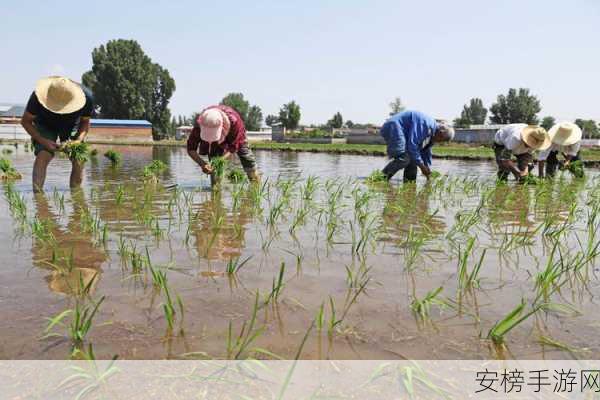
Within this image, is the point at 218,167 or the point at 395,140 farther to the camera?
the point at 395,140

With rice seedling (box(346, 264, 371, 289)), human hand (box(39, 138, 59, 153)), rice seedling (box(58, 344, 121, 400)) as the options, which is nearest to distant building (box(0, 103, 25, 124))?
human hand (box(39, 138, 59, 153))

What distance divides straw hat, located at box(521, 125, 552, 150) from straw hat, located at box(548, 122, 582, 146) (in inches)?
51.7

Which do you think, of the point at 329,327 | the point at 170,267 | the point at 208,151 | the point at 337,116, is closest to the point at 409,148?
the point at 208,151

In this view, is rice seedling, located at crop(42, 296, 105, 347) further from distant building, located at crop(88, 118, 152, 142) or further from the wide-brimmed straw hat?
distant building, located at crop(88, 118, 152, 142)

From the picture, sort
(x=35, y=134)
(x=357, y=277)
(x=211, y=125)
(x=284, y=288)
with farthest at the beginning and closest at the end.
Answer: (x=211, y=125)
(x=35, y=134)
(x=357, y=277)
(x=284, y=288)

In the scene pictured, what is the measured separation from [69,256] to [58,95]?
344 cm

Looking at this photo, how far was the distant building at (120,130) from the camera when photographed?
4247 cm

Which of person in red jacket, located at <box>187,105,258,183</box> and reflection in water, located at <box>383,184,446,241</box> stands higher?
person in red jacket, located at <box>187,105,258,183</box>

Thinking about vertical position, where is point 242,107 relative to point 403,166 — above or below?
above

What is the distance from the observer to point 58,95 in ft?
16.8

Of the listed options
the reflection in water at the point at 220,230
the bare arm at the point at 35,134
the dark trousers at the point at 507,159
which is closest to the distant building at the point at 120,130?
the bare arm at the point at 35,134

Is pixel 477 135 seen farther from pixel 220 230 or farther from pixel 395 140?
pixel 220 230

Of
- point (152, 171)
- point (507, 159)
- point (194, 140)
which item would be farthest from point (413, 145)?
point (152, 171)

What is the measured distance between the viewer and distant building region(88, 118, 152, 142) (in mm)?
42469
